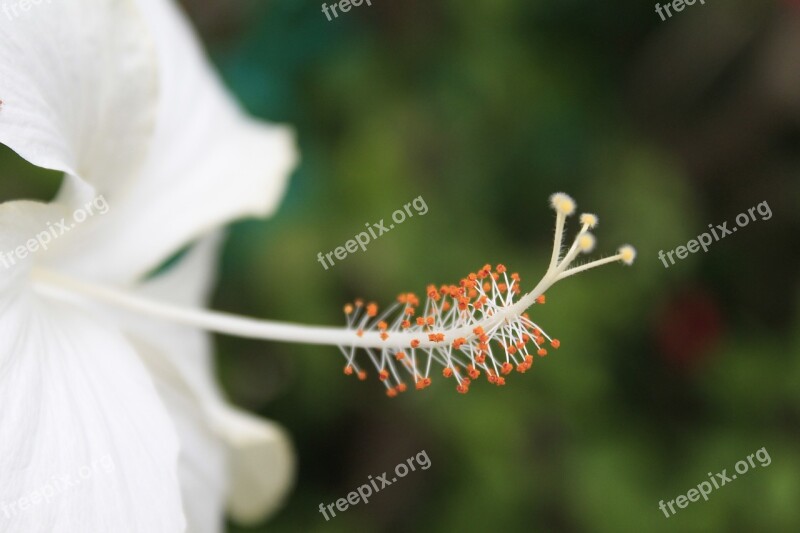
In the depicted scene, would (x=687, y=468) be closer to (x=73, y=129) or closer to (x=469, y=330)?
(x=469, y=330)

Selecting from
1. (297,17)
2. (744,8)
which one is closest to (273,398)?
(297,17)

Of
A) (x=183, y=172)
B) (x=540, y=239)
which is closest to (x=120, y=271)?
(x=183, y=172)

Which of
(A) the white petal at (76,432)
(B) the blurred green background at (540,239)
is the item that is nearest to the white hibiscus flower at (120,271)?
(A) the white petal at (76,432)

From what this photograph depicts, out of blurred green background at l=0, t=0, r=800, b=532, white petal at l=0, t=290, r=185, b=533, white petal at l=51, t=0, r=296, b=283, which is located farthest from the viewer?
blurred green background at l=0, t=0, r=800, b=532

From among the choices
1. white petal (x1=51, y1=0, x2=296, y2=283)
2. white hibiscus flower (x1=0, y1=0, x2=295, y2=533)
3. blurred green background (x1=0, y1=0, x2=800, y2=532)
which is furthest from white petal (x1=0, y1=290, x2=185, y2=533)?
blurred green background (x1=0, y1=0, x2=800, y2=532)

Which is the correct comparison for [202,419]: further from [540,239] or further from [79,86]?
[540,239]

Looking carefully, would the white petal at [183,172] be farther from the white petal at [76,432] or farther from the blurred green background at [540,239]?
the blurred green background at [540,239]

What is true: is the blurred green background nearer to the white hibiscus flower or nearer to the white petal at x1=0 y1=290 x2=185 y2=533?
the white hibiscus flower
